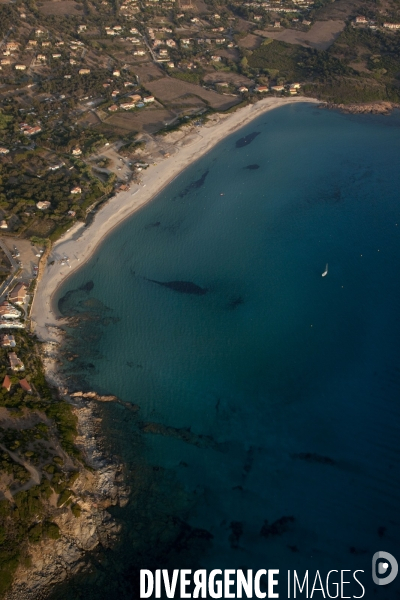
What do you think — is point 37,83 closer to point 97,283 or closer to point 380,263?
point 97,283

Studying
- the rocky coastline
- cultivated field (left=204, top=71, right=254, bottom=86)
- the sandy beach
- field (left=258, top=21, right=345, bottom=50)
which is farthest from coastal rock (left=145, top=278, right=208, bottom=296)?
field (left=258, top=21, right=345, bottom=50)

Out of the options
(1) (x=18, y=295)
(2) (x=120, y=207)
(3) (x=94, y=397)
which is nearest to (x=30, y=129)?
(2) (x=120, y=207)

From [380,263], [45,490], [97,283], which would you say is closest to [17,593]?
[45,490]

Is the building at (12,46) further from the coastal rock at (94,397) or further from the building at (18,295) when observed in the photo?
the coastal rock at (94,397)

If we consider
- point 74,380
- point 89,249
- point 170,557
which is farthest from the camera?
point 89,249

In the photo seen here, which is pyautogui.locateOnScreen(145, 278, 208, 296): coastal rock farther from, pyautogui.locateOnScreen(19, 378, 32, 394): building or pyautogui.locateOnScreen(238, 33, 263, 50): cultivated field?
pyautogui.locateOnScreen(238, 33, 263, 50): cultivated field

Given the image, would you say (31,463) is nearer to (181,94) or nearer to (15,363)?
(15,363)
